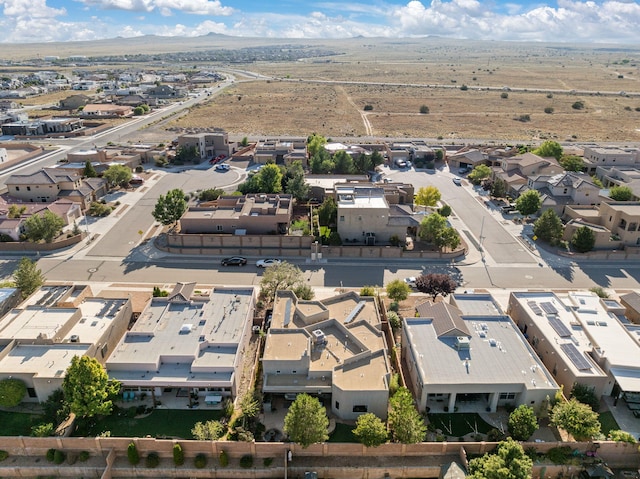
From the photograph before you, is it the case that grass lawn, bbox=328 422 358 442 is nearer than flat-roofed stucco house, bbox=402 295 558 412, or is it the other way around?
grass lawn, bbox=328 422 358 442

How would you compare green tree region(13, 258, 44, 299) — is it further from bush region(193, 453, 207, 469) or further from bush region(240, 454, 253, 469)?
bush region(240, 454, 253, 469)

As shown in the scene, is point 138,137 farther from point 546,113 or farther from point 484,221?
point 546,113

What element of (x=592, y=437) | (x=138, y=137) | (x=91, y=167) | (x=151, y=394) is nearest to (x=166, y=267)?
(x=151, y=394)

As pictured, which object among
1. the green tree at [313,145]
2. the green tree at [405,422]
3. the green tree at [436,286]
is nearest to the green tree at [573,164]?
the green tree at [313,145]

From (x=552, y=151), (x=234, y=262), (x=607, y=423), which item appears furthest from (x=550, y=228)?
(x=234, y=262)

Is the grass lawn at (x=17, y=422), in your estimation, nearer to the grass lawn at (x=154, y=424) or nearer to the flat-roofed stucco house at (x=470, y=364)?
the grass lawn at (x=154, y=424)

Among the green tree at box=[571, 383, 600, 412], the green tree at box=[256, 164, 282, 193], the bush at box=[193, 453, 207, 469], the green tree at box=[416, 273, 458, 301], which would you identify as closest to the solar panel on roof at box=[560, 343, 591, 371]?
the green tree at box=[571, 383, 600, 412]

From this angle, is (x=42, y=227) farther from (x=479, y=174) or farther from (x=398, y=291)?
(x=479, y=174)
